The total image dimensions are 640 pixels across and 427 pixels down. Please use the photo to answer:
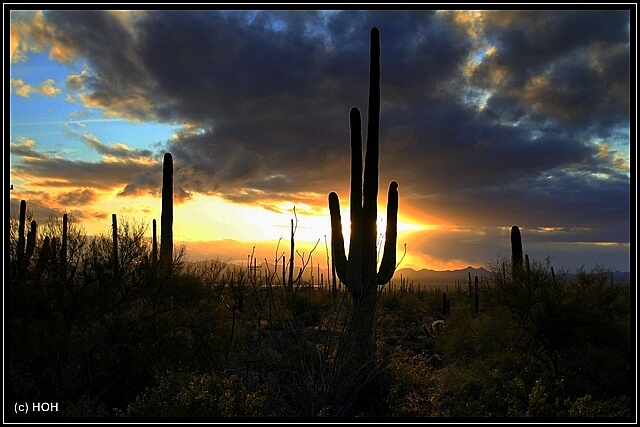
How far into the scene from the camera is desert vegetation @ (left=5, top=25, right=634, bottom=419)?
442 inches

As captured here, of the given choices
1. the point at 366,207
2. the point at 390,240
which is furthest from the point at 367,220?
the point at 390,240

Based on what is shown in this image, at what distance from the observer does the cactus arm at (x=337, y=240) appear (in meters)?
15.6

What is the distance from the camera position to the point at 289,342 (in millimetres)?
11547

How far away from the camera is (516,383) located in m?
12.3

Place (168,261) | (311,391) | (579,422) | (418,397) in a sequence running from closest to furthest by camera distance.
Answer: (579,422) < (311,391) < (418,397) < (168,261)

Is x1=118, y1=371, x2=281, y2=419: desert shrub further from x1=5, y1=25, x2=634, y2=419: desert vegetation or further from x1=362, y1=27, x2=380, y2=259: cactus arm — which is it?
x1=362, y1=27, x2=380, y2=259: cactus arm

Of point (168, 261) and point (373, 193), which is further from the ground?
point (373, 193)

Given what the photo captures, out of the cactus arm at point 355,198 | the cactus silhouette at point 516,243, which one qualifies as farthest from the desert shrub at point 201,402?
the cactus silhouette at point 516,243

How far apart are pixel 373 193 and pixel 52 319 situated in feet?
26.8

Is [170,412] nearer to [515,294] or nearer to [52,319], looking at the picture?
[52,319]

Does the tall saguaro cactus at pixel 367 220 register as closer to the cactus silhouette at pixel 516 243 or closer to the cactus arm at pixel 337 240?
the cactus arm at pixel 337 240

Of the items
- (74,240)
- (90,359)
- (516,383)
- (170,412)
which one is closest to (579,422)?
(516,383)

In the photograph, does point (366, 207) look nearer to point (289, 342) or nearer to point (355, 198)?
point (355, 198)

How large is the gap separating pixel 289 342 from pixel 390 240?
5696 mm
